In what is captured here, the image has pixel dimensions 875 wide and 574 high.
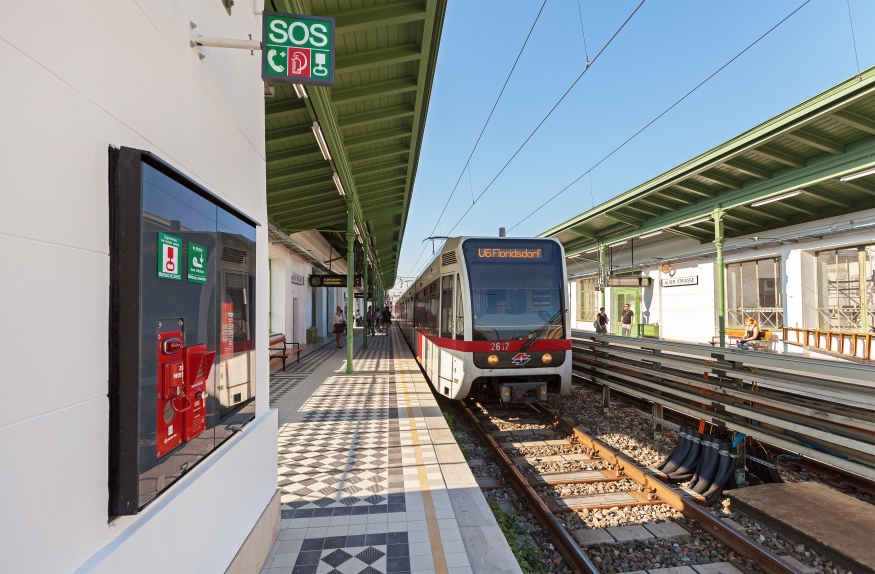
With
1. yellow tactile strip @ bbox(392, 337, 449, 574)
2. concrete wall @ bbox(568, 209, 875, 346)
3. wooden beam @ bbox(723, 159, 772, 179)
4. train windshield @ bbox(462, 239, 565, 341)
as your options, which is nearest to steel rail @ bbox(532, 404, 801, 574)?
train windshield @ bbox(462, 239, 565, 341)

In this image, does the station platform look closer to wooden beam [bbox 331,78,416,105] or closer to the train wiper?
the train wiper

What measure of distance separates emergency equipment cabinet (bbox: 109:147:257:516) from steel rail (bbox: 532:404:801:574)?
13.1ft

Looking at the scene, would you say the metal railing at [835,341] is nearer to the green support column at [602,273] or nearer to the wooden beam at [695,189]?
the wooden beam at [695,189]

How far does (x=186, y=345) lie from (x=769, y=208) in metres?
16.8

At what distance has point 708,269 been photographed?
56.6 feet

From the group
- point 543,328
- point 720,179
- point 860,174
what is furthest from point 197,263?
point 720,179

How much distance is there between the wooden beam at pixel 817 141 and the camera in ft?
33.2

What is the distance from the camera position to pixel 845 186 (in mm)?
11922

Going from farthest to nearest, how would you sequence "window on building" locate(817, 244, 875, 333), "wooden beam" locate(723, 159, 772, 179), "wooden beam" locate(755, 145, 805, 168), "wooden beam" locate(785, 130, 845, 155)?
"window on building" locate(817, 244, 875, 333) → "wooden beam" locate(723, 159, 772, 179) → "wooden beam" locate(755, 145, 805, 168) → "wooden beam" locate(785, 130, 845, 155)

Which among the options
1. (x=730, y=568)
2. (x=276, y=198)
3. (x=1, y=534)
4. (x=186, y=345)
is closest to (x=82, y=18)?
(x=186, y=345)

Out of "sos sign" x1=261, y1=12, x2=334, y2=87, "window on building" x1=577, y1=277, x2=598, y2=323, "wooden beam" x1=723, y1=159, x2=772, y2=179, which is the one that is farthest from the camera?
"window on building" x1=577, y1=277, x2=598, y2=323

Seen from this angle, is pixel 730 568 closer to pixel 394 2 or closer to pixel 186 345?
pixel 186 345

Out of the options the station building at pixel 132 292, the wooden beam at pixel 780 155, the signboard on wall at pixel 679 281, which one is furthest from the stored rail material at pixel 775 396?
the signboard on wall at pixel 679 281

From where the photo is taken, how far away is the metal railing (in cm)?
1122
